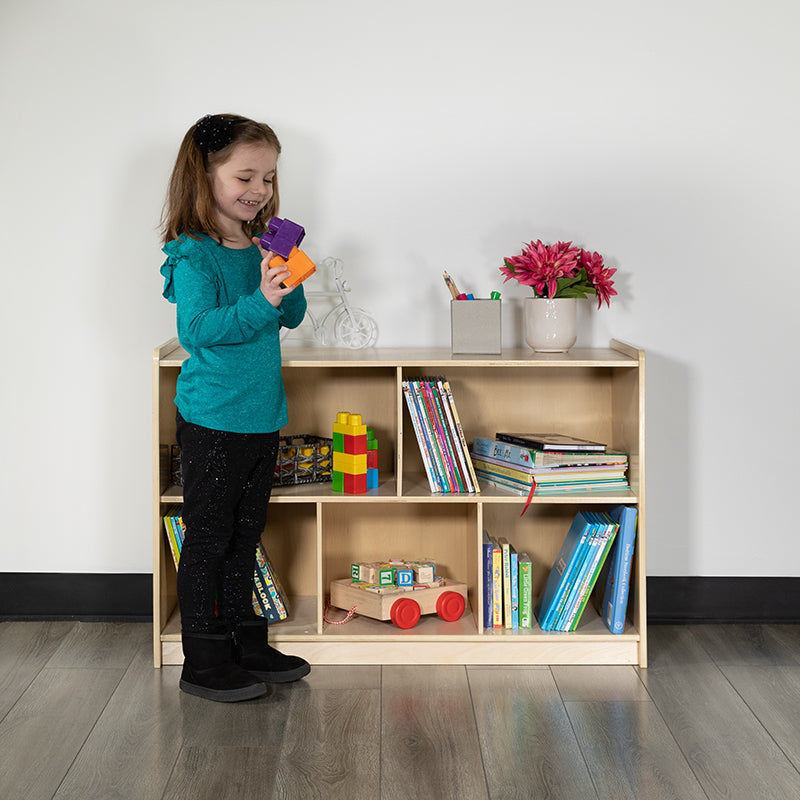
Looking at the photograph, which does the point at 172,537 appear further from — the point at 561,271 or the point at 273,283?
the point at 561,271

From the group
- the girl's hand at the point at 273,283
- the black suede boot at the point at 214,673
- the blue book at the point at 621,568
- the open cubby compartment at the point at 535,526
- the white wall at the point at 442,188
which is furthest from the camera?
the open cubby compartment at the point at 535,526

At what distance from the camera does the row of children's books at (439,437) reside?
226 centimetres

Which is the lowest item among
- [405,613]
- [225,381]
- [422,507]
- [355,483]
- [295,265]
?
[405,613]

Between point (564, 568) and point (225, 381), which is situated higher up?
point (225, 381)

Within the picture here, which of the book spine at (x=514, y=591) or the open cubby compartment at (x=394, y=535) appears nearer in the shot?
the book spine at (x=514, y=591)

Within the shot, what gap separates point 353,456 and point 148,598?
776 mm

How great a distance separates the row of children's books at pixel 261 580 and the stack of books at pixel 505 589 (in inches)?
19.9

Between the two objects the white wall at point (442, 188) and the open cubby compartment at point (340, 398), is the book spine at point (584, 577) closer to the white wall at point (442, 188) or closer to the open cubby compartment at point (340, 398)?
the white wall at point (442, 188)

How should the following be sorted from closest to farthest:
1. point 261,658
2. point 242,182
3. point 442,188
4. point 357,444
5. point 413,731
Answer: point 413,731
point 242,182
point 261,658
point 357,444
point 442,188

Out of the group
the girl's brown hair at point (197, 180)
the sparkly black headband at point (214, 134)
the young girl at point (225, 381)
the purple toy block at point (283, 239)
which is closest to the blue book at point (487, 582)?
the young girl at point (225, 381)

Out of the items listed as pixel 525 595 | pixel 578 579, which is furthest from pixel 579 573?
pixel 525 595

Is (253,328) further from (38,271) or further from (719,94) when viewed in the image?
(719,94)

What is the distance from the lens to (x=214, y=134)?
1.96 m

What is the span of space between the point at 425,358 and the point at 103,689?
1044 mm
